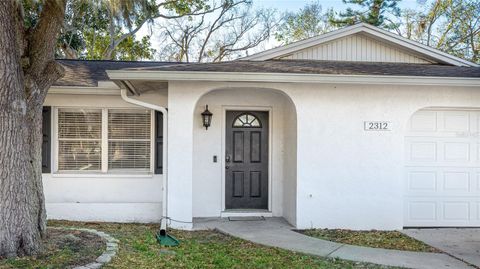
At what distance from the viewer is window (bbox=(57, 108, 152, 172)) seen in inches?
326

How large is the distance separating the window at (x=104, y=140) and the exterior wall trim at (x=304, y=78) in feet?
6.42

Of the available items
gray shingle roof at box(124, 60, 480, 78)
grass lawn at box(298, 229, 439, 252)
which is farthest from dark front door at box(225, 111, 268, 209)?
grass lawn at box(298, 229, 439, 252)

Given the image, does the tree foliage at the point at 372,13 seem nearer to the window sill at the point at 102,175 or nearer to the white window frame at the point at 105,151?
the white window frame at the point at 105,151

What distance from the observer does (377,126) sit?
7.21 metres

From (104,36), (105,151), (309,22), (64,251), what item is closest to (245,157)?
(105,151)

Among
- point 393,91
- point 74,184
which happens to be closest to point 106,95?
point 74,184

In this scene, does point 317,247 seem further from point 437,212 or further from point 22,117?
point 22,117

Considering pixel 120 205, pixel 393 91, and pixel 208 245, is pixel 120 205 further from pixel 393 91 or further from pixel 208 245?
pixel 393 91

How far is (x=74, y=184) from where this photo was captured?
8203 mm

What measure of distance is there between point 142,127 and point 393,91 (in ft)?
15.9

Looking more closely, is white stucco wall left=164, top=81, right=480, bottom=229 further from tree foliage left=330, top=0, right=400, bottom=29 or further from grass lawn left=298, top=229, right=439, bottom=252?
tree foliage left=330, top=0, right=400, bottom=29

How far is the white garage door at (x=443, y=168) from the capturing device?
24.6ft

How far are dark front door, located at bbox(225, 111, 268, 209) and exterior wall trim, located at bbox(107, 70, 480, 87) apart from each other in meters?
1.79

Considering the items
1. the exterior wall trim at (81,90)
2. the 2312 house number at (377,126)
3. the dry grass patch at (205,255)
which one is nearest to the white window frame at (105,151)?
the exterior wall trim at (81,90)
